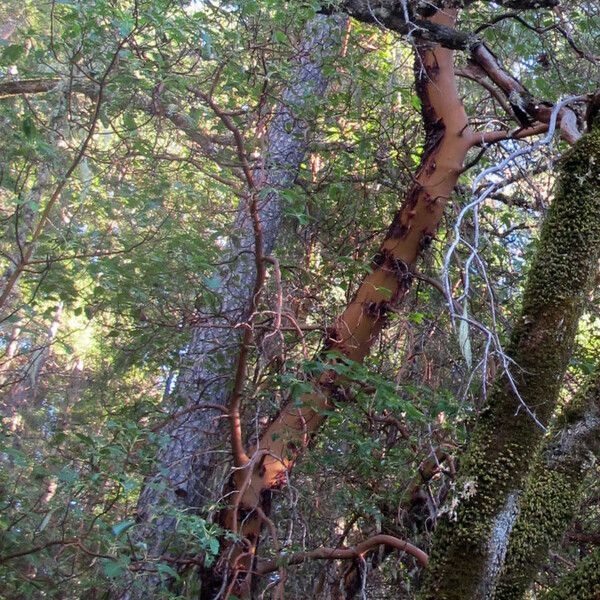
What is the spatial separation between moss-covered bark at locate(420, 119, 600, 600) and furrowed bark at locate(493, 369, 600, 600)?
77mm

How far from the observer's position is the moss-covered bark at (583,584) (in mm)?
1747

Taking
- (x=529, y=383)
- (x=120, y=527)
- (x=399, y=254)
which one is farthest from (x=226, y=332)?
(x=529, y=383)

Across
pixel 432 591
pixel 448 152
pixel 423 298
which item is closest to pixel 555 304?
pixel 432 591

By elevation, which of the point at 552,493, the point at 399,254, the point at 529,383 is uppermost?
the point at 399,254

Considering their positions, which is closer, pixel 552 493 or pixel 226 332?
pixel 552 493

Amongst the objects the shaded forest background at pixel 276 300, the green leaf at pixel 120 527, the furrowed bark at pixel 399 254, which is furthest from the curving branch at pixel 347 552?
the green leaf at pixel 120 527

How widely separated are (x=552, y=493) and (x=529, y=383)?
32 centimetres

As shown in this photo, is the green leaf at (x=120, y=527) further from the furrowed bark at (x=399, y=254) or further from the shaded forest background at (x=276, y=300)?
the furrowed bark at (x=399, y=254)

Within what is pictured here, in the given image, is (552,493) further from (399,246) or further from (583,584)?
(399,246)

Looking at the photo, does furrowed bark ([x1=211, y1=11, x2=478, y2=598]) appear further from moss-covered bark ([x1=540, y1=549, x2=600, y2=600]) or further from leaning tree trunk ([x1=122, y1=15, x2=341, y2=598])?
moss-covered bark ([x1=540, y1=549, x2=600, y2=600])

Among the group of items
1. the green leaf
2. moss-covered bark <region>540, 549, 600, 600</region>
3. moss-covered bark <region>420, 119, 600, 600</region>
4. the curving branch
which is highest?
moss-covered bark <region>420, 119, 600, 600</region>

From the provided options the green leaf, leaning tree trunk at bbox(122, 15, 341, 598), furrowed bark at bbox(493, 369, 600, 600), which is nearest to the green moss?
furrowed bark at bbox(493, 369, 600, 600)

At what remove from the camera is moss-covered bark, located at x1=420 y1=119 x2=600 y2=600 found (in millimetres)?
1866

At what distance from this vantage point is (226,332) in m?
4.66
